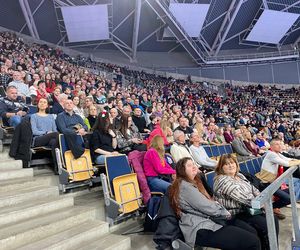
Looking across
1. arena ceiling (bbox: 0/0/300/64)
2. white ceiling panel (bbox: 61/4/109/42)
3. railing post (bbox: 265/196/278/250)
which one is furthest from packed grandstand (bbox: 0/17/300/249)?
arena ceiling (bbox: 0/0/300/64)

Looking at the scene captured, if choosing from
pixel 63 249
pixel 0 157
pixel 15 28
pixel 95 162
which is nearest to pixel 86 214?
pixel 63 249

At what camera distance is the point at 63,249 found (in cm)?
276

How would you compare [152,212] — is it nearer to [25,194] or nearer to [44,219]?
[44,219]

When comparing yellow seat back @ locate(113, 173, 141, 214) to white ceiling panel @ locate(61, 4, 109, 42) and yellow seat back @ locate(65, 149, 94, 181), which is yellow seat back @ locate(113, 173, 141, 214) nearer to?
yellow seat back @ locate(65, 149, 94, 181)

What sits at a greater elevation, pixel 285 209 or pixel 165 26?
pixel 165 26

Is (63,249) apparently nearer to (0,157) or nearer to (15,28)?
(0,157)

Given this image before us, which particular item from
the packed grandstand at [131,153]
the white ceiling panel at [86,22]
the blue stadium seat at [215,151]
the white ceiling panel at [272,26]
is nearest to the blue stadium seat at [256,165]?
the packed grandstand at [131,153]

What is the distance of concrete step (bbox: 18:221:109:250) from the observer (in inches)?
105

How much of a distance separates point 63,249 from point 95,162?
1.70 m

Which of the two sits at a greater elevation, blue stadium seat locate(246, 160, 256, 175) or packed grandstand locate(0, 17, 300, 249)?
packed grandstand locate(0, 17, 300, 249)

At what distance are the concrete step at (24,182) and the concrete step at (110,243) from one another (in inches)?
48.0

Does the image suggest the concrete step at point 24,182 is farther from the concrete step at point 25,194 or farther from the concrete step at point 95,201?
the concrete step at point 95,201

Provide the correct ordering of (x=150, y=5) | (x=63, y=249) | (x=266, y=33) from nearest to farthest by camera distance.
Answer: (x=63, y=249)
(x=150, y=5)
(x=266, y=33)

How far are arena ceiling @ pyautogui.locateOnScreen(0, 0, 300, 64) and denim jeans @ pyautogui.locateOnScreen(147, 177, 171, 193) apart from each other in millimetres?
14724
